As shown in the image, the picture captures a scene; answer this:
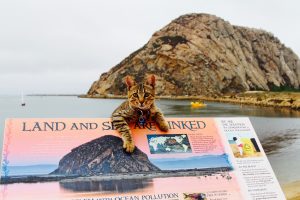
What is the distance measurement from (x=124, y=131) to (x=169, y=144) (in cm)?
48

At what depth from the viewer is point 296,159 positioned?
18.7 m

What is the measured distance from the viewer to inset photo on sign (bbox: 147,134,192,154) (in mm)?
4418

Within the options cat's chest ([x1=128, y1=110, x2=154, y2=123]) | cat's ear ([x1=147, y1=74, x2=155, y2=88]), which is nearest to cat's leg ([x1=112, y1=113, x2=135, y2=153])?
cat's chest ([x1=128, y1=110, x2=154, y2=123])

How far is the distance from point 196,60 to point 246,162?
106055mm

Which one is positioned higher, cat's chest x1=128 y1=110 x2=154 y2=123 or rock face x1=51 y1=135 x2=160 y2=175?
cat's chest x1=128 y1=110 x2=154 y2=123

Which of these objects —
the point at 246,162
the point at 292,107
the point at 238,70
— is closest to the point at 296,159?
the point at 246,162

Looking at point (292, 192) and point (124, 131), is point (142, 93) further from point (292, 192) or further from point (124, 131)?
point (292, 192)

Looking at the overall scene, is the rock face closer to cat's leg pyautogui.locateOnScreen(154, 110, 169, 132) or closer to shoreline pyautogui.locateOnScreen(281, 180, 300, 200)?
cat's leg pyautogui.locateOnScreen(154, 110, 169, 132)

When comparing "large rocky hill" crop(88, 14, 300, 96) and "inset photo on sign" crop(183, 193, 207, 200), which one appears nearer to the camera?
"inset photo on sign" crop(183, 193, 207, 200)

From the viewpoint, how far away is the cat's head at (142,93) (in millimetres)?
4766

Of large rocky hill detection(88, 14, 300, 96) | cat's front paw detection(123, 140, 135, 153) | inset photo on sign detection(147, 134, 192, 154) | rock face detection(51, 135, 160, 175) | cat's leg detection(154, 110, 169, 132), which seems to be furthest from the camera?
large rocky hill detection(88, 14, 300, 96)

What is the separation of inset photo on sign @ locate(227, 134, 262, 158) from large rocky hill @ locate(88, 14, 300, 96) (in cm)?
10106

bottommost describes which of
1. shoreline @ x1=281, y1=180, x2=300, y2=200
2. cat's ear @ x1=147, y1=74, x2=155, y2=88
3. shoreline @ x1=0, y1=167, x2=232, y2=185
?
shoreline @ x1=0, y1=167, x2=232, y2=185

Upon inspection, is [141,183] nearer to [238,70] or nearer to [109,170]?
[109,170]
